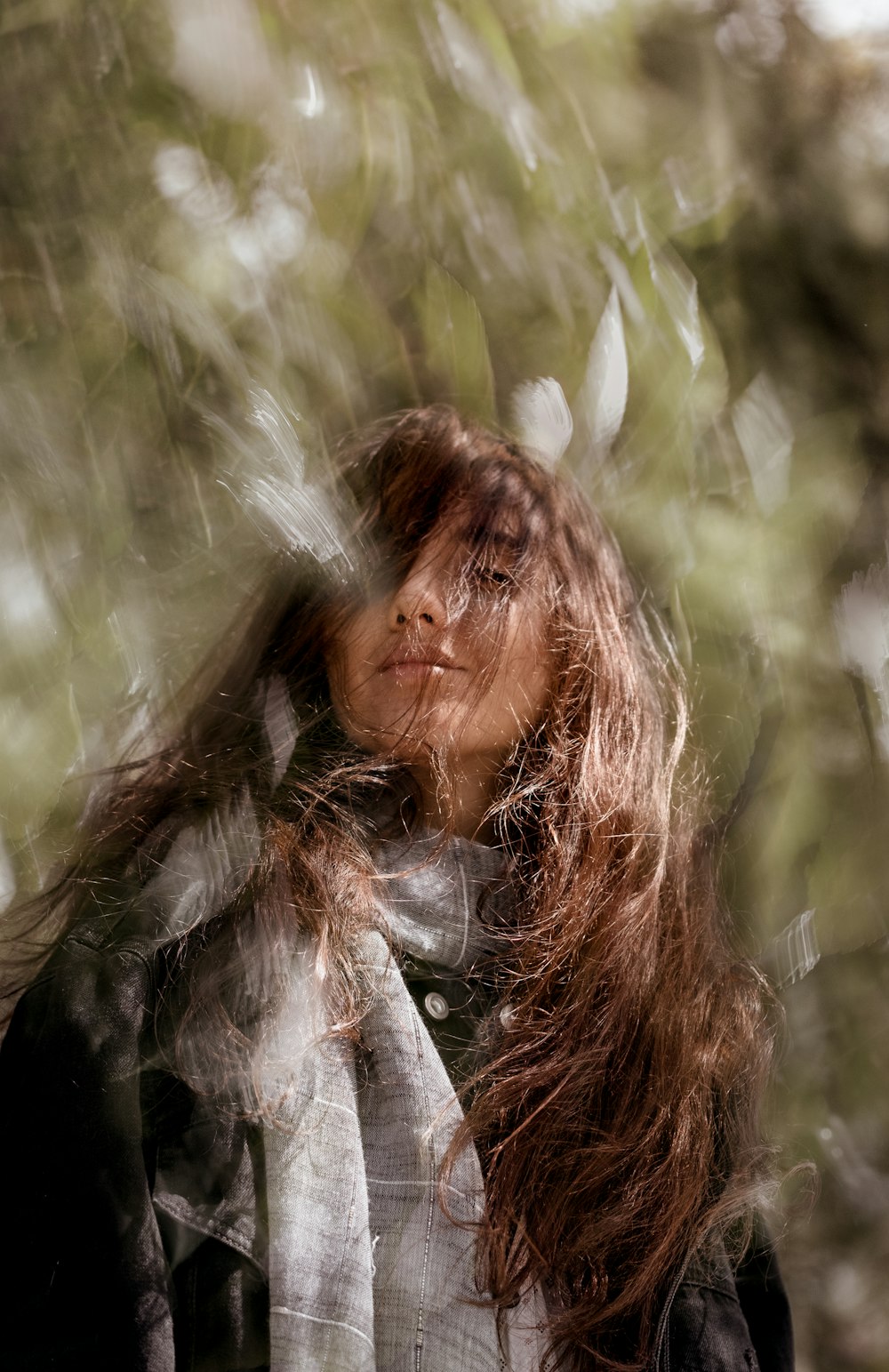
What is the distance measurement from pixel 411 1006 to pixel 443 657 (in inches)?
11.0

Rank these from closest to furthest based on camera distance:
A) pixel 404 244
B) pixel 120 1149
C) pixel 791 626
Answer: pixel 120 1149 → pixel 404 244 → pixel 791 626

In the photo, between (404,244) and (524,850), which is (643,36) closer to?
(404,244)

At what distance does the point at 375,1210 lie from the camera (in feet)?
2.50

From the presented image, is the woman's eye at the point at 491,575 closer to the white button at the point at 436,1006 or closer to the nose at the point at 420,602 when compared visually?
the nose at the point at 420,602

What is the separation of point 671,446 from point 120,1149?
2.44ft

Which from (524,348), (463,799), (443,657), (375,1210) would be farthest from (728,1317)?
(524,348)

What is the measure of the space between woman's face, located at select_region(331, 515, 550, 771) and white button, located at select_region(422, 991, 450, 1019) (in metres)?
0.20

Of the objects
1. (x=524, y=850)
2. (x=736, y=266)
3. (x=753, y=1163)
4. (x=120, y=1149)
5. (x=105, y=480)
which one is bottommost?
(x=753, y=1163)

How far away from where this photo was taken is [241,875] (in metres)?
0.79

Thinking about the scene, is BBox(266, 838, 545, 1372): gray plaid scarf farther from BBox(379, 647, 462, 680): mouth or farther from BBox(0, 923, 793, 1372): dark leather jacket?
BBox(379, 647, 462, 680): mouth

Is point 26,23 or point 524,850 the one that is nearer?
point 26,23

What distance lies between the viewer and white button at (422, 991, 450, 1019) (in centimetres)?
84

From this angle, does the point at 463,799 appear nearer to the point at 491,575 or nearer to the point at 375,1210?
the point at 491,575

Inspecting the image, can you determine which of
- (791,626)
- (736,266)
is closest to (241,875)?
(791,626)
